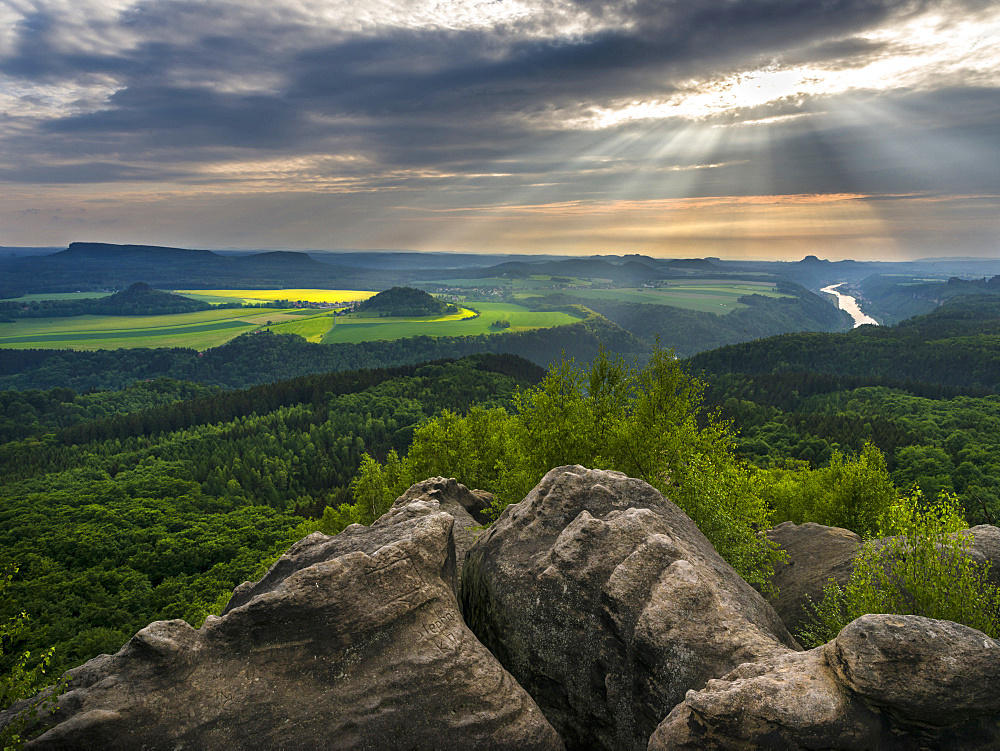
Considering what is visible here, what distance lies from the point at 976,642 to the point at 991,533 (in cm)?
1574

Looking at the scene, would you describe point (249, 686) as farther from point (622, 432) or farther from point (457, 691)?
point (622, 432)

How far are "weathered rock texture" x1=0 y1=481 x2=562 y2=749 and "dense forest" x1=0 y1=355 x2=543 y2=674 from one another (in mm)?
30946

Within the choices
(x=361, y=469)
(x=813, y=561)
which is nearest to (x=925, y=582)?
(x=813, y=561)

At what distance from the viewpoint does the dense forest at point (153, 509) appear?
69.5 meters

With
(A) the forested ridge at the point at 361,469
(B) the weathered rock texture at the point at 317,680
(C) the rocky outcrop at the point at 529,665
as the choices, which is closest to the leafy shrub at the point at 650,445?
(A) the forested ridge at the point at 361,469

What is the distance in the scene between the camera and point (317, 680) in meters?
17.0

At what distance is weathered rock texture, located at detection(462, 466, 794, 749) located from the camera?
57.4 ft

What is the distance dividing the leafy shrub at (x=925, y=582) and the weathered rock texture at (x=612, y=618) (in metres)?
4.42

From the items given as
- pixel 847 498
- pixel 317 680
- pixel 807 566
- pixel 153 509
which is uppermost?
pixel 317 680

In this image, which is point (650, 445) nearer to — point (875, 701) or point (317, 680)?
point (875, 701)

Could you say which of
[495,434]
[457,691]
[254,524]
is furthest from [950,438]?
[254,524]

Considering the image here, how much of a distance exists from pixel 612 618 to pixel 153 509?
123510 mm

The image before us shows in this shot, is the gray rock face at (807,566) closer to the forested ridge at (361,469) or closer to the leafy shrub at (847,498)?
the forested ridge at (361,469)

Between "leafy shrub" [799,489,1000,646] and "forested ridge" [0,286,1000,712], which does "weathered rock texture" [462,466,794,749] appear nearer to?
"leafy shrub" [799,489,1000,646]
